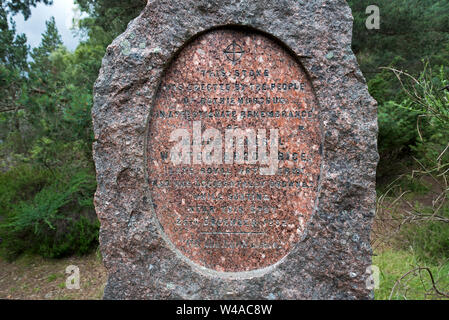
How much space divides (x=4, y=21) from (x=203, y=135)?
3.19 m

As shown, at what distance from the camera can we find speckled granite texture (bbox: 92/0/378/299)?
7.00 feet

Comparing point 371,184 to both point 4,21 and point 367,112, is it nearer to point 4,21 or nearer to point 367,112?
point 367,112

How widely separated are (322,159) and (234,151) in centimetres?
56

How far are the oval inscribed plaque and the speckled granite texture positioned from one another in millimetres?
73

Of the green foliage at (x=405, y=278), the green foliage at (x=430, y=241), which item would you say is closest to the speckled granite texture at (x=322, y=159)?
the green foliage at (x=405, y=278)

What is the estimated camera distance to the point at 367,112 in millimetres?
2125

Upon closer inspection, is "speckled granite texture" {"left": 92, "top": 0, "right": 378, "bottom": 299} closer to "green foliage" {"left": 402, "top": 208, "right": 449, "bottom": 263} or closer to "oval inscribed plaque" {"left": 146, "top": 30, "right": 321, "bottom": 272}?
"oval inscribed plaque" {"left": 146, "top": 30, "right": 321, "bottom": 272}

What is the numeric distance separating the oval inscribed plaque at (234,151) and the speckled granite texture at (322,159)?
73 millimetres

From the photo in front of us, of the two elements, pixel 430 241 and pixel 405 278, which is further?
pixel 430 241

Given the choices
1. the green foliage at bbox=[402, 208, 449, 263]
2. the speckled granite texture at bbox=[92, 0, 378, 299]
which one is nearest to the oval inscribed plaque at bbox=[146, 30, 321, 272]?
the speckled granite texture at bbox=[92, 0, 378, 299]

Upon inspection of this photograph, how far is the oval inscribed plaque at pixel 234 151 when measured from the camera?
7.30 feet

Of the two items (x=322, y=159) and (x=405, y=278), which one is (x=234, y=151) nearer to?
(x=322, y=159)

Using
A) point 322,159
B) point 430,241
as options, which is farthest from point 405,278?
point 322,159

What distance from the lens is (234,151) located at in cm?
227
